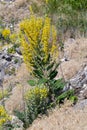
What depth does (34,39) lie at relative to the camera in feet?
25.4

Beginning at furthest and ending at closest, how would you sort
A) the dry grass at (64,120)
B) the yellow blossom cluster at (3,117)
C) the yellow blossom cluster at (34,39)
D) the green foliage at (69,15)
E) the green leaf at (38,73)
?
1. the green foliage at (69,15)
2. the green leaf at (38,73)
3. the yellow blossom cluster at (34,39)
4. the yellow blossom cluster at (3,117)
5. the dry grass at (64,120)

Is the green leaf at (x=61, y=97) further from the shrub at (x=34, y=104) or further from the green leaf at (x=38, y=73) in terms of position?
the green leaf at (x=38, y=73)

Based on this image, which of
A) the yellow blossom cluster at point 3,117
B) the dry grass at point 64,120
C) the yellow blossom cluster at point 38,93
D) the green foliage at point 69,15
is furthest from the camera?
the green foliage at point 69,15

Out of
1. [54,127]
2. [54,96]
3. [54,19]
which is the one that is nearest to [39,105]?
[54,96]

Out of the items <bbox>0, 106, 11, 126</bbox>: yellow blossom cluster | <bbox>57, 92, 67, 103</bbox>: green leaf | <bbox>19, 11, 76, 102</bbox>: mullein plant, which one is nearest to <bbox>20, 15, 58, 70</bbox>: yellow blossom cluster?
<bbox>19, 11, 76, 102</bbox>: mullein plant

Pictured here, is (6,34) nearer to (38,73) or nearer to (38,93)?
(38,73)

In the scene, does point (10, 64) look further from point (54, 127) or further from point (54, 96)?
point (54, 127)

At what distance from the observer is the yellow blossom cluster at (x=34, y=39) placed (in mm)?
7668

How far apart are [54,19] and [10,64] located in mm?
3458


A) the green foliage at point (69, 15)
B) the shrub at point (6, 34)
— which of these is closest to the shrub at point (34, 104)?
the green foliage at point (69, 15)

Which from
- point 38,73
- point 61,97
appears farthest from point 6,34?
point 61,97

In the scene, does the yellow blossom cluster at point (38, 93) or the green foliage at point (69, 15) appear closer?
the yellow blossom cluster at point (38, 93)

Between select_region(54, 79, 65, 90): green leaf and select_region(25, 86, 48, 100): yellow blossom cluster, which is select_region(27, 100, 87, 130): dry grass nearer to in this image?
select_region(25, 86, 48, 100): yellow blossom cluster

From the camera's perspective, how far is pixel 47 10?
16.3 meters
